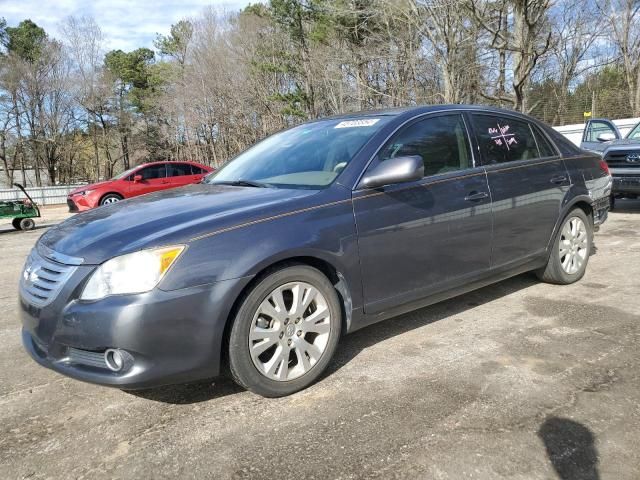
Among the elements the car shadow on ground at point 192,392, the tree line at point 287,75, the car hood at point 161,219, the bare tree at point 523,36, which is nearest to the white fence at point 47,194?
the tree line at point 287,75

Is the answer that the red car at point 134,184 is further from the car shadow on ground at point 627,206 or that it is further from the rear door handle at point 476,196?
the rear door handle at point 476,196

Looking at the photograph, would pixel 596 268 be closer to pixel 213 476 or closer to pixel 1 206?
pixel 213 476

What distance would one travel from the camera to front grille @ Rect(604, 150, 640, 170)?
8531mm

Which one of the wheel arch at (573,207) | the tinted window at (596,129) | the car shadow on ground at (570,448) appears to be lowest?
the car shadow on ground at (570,448)

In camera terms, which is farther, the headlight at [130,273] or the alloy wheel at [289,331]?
the alloy wheel at [289,331]

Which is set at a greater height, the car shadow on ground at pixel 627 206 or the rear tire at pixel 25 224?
the rear tire at pixel 25 224

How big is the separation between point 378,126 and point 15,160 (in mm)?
45945

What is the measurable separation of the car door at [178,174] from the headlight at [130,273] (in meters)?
13.7

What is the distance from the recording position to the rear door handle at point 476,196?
3764 millimetres

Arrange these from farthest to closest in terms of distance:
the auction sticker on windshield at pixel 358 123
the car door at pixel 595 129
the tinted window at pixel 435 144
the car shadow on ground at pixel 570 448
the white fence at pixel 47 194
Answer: the white fence at pixel 47 194, the car door at pixel 595 129, the auction sticker on windshield at pixel 358 123, the tinted window at pixel 435 144, the car shadow on ground at pixel 570 448

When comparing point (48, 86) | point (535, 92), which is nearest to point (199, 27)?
point (48, 86)

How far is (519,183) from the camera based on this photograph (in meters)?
4.17

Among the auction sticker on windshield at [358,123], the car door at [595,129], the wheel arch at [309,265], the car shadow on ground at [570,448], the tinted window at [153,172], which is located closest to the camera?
the car shadow on ground at [570,448]

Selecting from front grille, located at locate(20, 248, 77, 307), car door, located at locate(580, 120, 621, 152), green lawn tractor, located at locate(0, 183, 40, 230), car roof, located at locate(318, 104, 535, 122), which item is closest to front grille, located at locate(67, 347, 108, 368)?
front grille, located at locate(20, 248, 77, 307)
